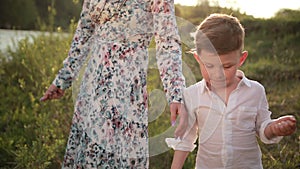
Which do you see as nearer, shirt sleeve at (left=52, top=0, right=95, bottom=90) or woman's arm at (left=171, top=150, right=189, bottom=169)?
woman's arm at (left=171, top=150, right=189, bottom=169)

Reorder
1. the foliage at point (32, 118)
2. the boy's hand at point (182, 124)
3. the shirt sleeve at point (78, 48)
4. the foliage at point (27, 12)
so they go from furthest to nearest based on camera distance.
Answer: the foliage at point (27, 12), the foliage at point (32, 118), the shirt sleeve at point (78, 48), the boy's hand at point (182, 124)

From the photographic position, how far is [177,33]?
212 cm

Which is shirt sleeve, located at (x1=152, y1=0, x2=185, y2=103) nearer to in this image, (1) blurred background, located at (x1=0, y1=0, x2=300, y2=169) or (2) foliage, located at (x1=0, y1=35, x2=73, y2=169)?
(1) blurred background, located at (x1=0, y1=0, x2=300, y2=169)

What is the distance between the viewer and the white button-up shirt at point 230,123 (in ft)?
6.78

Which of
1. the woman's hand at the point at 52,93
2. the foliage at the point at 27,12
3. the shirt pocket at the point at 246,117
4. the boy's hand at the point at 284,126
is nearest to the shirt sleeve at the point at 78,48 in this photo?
the woman's hand at the point at 52,93

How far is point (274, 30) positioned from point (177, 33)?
6810 millimetres

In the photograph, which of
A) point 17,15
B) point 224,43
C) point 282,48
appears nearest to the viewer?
point 224,43

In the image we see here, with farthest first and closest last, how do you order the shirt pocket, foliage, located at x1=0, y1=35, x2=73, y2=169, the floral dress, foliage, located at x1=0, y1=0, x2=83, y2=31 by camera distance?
1. foliage, located at x1=0, y1=0, x2=83, y2=31
2. foliage, located at x1=0, y1=35, x2=73, y2=169
3. the floral dress
4. the shirt pocket

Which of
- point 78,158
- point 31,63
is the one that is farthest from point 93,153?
point 31,63

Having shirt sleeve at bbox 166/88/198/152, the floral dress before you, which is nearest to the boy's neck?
shirt sleeve at bbox 166/88/198/152

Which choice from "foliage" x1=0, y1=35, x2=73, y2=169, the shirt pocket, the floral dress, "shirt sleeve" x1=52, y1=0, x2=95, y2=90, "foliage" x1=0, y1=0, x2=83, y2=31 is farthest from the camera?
"foliage" x1=0, y1=0, x2=83, y2=31

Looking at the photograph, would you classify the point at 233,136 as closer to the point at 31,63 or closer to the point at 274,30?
the point at 31,63

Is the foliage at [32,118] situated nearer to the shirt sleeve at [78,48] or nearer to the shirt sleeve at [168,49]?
the shirt sleeve at [78,48]

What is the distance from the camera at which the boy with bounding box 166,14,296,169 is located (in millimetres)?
2018
